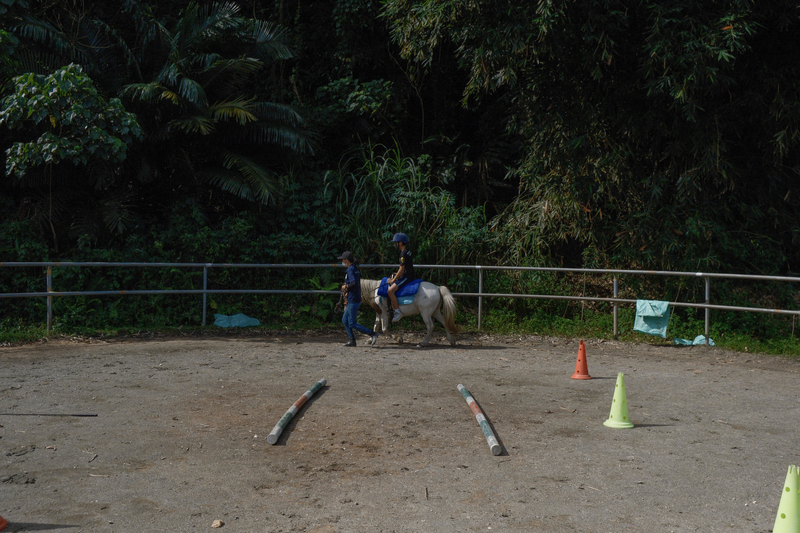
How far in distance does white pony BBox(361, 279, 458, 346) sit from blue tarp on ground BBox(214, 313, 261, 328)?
283 centimetres

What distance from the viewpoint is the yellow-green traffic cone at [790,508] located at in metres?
3.85

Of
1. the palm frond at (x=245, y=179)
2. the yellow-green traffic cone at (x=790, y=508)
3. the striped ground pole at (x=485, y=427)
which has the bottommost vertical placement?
the striped ground pole at (x=485, y=427)

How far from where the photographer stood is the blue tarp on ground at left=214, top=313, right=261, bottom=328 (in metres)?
13.6

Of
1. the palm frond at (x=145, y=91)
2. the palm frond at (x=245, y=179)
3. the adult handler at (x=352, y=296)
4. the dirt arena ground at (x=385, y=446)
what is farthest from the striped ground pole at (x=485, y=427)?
the palm frond at (x=145, y=91)

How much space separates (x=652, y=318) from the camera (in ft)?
41.0

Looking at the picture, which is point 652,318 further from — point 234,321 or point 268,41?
point 268,41

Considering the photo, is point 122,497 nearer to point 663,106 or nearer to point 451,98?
point 663,106

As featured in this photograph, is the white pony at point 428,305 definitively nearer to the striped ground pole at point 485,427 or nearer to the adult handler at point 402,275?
the adult handler at point 402,275

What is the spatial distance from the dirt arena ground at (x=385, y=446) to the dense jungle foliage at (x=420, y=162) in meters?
3.50

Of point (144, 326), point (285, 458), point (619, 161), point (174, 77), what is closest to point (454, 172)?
point (619, 161)

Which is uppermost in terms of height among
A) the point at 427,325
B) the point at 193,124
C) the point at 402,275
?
the point at 193,124

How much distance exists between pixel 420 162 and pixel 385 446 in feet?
36.9

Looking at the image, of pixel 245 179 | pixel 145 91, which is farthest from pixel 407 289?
pixel 145 91

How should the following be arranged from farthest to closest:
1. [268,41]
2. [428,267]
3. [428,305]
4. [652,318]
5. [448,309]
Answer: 1. [268,41]
2. [428,267]
3. [652,318]
4. [428,305]
5. [448,309]
